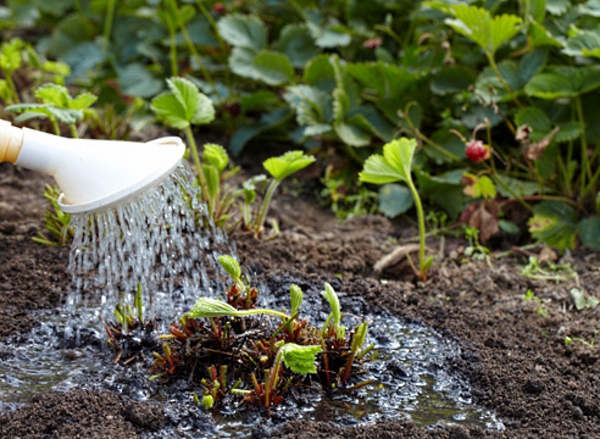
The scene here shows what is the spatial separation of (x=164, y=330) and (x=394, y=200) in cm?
115

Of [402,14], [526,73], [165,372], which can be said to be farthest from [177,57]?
[165,372]

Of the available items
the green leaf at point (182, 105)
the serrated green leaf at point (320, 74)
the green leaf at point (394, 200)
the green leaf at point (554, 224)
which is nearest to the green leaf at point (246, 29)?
the serrated green leaf at point (320, 74)

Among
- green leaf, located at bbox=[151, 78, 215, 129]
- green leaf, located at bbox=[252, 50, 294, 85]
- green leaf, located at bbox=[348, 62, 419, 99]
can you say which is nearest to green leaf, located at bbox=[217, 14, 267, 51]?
green leaf, located at bbox=[252, 50, 294, 85]

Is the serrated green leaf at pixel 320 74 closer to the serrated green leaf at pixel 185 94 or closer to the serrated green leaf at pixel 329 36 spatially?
the serrated green leaf at pixel 329 36

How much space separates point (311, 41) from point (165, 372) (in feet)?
6.36

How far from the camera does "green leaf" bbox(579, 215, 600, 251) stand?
2.48 metres

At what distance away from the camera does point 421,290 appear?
224 centimetres

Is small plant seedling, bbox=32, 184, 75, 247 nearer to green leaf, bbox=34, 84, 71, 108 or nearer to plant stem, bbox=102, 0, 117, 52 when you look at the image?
green leaf, bbox=34, 84, 71, 108

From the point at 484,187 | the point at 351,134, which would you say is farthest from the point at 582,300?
the point at 351,134

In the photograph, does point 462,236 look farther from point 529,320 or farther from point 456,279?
point 529,320

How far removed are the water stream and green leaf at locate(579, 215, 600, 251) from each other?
81 centimetres

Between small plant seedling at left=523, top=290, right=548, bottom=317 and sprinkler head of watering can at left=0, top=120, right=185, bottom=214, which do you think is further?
small plant seedling at left=523, top=290, right=548, bottom=317

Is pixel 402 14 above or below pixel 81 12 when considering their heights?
above

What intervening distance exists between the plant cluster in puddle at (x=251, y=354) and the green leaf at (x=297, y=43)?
1.71 meters
